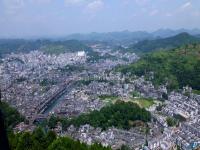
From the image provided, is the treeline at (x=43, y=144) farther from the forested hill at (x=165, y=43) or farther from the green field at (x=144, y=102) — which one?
the forested hill at (x=165, y=43)

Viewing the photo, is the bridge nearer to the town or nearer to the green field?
the town

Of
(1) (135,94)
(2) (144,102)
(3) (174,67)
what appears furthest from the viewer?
(3) (174,67)

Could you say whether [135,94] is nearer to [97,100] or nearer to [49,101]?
[97,100]

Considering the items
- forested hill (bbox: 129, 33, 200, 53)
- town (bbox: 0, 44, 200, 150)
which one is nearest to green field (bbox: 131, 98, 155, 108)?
town (bbox: 0, 44, 200, 150)

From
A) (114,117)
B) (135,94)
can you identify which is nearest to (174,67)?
(135,94)

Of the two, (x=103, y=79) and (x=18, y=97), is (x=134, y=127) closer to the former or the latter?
(x=18, y=97)

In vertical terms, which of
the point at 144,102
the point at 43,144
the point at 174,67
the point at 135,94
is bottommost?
the point at 135,94
